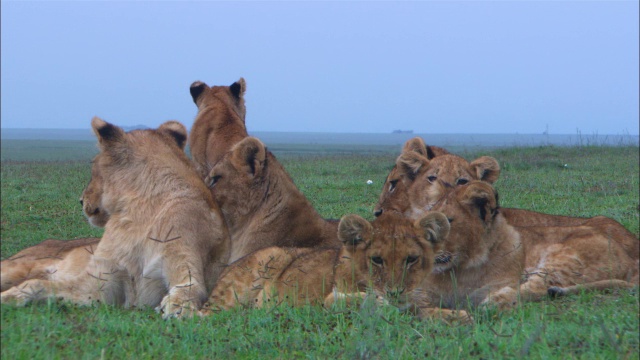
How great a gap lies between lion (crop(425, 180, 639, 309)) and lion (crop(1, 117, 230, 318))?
1322mm

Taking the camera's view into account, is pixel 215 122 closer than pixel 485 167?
No

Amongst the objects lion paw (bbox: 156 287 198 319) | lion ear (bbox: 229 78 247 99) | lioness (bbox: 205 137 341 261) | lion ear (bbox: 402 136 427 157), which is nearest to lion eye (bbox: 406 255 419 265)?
lion paw (bbox: 156 287 198 319)

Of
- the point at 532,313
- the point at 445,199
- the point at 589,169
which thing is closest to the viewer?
the point at 532,313

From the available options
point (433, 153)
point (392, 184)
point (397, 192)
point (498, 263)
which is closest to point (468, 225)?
point (498, 263)

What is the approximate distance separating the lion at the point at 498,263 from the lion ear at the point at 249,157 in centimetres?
147

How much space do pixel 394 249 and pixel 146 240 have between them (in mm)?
1480

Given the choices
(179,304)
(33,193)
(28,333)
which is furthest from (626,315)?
(33,193)

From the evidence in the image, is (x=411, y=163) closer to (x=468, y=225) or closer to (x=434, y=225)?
(x=468, y=225)

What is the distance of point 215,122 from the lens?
25.0 feet

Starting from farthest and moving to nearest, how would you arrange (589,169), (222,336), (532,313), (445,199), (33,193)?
(589,169) → (33,193) → (445,199) → (532,313) → (222,336)

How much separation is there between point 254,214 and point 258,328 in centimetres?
211

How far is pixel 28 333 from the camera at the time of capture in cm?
350

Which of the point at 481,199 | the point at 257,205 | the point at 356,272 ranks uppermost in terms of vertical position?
the point at 481,199

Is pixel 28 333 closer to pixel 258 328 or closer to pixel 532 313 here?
pixel 258 328
